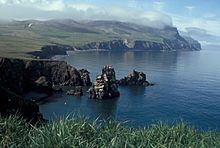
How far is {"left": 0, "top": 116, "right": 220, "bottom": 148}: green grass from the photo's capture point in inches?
1652

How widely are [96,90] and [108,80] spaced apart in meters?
10.3

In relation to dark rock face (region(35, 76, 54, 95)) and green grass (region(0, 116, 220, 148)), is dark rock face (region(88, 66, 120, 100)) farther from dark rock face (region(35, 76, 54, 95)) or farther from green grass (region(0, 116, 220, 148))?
green grass (region(0, 116, 220, 148))

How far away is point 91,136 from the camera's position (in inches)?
1930

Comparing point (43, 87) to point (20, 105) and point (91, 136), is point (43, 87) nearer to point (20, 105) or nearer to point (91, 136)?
point (20, 105)

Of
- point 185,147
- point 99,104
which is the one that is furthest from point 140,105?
point 185,147

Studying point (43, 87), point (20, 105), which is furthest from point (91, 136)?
point (43, 87)

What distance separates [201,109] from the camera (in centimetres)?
16612

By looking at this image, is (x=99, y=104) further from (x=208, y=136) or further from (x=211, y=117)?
(x=208, y=136)

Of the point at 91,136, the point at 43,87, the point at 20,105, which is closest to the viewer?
the point at 91,136

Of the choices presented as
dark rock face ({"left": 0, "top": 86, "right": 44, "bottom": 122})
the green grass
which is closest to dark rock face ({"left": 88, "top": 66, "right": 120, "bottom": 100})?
dark rock face ({"left": 0, "top": 86, "right": 44, "bottom": 122})

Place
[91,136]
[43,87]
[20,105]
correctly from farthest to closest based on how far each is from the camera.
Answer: [43,87]
[20,105]
[91,136]

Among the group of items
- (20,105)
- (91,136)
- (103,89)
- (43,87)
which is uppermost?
(91,136)

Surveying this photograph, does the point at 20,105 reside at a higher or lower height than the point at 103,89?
higher

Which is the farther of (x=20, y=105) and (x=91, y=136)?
(x=20, y=105)
